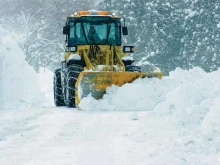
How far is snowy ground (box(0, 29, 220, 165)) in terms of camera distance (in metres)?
4.52

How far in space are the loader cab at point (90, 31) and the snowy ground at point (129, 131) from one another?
7.46 feet

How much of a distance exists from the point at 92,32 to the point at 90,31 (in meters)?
0.06

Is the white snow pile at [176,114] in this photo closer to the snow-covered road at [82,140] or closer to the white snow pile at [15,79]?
the snow-covered road at [82,140]

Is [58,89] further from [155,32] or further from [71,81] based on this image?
[155,32]

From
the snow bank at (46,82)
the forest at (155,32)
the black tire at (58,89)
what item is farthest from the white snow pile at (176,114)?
the forest at (155,32)

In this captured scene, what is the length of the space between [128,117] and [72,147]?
2.45 metres

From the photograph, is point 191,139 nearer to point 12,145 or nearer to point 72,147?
point 72,147

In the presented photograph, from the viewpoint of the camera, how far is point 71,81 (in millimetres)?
10617

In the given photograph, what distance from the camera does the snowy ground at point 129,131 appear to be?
452cm

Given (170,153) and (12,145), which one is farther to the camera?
(12,145)

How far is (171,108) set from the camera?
24.1 ft

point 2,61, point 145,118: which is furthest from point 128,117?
point 2,61

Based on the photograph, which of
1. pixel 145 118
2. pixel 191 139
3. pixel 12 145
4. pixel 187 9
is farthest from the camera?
pixel 187 9

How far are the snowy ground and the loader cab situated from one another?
2.27 meters
